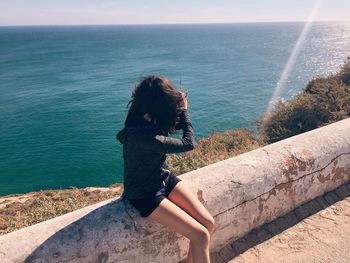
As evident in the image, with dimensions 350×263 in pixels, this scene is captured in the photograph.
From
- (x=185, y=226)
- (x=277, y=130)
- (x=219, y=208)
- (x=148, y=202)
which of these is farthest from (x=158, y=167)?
(x=277, y=130)

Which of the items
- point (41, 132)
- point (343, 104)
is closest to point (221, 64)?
point (41, 132)

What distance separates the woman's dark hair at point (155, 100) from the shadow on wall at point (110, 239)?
76 cm

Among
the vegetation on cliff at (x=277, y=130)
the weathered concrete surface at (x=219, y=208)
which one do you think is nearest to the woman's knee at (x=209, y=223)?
the weathered concrete surface at (x=219, y=208)

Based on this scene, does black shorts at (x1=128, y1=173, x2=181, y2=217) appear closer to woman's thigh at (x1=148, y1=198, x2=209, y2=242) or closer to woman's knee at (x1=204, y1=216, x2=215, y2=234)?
woman's thigh at (x1=148, y1=198, x2=209, y2=242)

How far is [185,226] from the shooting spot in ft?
9.20

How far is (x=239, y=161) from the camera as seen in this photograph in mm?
3711

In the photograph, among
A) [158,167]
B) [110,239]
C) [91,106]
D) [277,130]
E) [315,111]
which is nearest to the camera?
[110,239]

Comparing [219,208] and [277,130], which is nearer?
[219,208]

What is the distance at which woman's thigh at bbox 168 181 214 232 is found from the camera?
2.97m

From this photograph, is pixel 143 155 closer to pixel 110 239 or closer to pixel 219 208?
pixel 110 239

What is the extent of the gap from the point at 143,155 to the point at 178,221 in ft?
1.99

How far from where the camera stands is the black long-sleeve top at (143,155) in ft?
9.22

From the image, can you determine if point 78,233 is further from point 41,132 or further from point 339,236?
point 41,132

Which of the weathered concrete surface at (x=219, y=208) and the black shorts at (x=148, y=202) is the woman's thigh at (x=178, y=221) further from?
the weathered concrete surface at (x=219, y=208)
